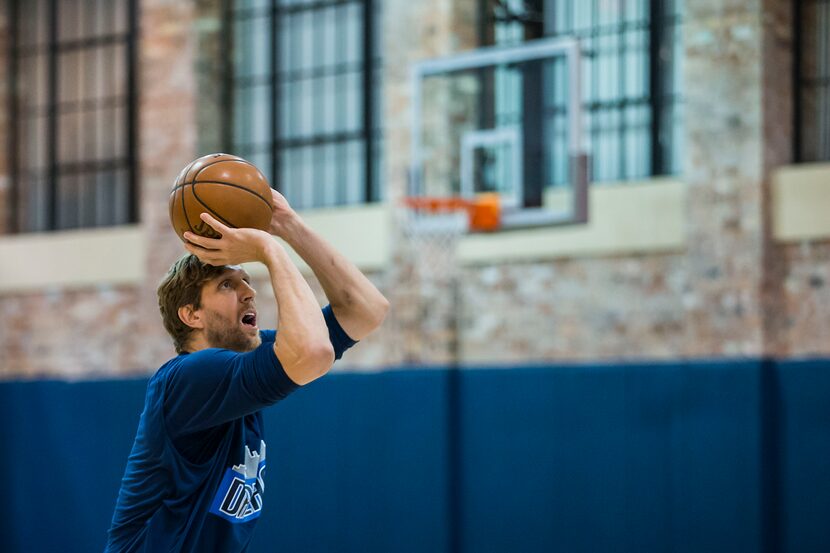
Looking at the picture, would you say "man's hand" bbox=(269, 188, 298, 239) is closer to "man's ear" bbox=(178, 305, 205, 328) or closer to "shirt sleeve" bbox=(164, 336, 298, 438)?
"man's ear" bbox=(178, 305, 205, 328)

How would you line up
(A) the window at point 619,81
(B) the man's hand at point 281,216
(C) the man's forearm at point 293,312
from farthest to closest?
(A) the window at point 619,81
(B) the man's hand at point 281,216
(C) the man's forearm at point 293,312

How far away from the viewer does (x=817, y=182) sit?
35.8ft

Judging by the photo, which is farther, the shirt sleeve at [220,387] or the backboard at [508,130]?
the backboard at [508,130]

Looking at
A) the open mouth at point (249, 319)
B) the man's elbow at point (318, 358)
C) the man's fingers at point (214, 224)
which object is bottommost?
the man's elbow at point (318, 358)

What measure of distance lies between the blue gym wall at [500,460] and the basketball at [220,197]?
3775 mm

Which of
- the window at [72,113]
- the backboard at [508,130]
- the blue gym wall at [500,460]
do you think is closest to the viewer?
the blue gym wall at [500,460]

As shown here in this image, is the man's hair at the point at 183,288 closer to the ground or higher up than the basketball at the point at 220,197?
closer to the ground

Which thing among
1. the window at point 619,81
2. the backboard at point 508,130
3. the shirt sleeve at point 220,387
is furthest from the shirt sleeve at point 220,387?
the window at point 619,81

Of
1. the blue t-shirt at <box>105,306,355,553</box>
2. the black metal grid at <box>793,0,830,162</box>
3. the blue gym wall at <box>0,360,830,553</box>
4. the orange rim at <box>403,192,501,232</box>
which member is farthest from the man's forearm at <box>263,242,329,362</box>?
the black metal grid at <box>793,0,830,162</box>

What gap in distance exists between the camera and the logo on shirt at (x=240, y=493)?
12.0 feet

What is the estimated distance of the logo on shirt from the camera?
3666mm

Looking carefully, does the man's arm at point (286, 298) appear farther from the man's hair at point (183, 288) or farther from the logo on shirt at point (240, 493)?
the logo on shirt at point (240, 493)

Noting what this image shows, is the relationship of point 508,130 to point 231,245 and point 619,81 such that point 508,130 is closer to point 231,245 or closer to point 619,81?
point 619,81

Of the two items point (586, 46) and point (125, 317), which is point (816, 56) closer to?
point (586, 46)
